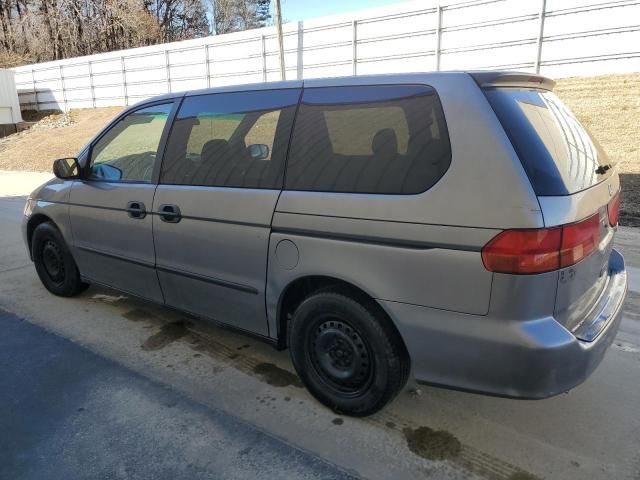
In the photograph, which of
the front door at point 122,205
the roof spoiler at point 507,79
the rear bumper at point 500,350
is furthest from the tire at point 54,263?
the roof spoiler at point 507,79

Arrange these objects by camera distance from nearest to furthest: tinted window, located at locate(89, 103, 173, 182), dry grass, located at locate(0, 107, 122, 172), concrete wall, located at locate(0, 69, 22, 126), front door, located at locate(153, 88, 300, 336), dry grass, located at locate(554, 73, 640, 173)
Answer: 1. front door, located at locate(153, 88, 300, 336)
2. tinted window, located at locate(89, 103, 173, 182)
3. dry grass, located at locate(554, 73, 640, 173)
4. dry grass, located at locate(0, 107, 122, 172)
5. concrete wall, located at locate(0, 69, 22, 126)

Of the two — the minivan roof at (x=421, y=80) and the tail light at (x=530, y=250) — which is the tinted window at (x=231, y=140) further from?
A: the tail light at (x=530, y=250)

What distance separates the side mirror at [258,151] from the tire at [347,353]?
35.3 inches

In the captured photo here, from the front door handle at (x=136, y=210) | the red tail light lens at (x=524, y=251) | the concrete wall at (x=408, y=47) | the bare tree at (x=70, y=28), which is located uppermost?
the bare tree at (x=70, y=28)

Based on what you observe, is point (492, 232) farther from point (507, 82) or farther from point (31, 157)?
point (31, 157)

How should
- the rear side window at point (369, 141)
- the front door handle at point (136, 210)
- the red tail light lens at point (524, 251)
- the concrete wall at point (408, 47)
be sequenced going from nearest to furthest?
the red tail light lens at point (524, 251)
the rear side window at point (369, 141)
the front door handle at point (136, 210)
the concrete wall at point (408, 47)

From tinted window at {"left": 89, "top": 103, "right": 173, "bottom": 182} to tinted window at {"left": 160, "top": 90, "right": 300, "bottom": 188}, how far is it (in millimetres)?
222

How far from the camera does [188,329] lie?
3.89 meters

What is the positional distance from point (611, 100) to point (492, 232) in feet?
46.9

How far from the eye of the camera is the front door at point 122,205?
11.6 feet

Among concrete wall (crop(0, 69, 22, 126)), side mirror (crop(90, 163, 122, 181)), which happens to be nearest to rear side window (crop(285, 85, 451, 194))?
side mirror (crop(90, 163, 122, 181))

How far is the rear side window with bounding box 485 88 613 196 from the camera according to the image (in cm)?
214

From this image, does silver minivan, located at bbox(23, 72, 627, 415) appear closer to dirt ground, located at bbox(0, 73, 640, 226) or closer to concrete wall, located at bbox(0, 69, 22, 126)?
dirt ground, located at bbox(0, 73, 640, 226)

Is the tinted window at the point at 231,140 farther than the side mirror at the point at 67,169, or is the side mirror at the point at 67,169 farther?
the side mirror at the point at 67,169
